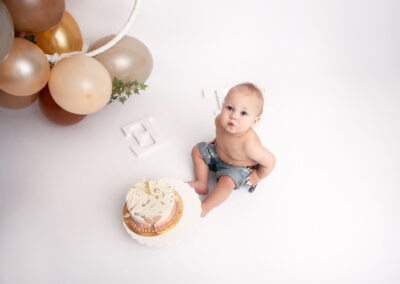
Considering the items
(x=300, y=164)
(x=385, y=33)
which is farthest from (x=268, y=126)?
(x=385, y=33)

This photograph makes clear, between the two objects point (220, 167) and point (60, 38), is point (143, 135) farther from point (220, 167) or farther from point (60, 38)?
point (60, 38)

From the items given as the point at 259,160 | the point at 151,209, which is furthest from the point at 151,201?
the point at 259,160

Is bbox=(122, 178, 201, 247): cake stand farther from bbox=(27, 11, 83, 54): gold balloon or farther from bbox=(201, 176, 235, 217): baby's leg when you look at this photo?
bbox=(27, 11, 83, 54): gold balloon

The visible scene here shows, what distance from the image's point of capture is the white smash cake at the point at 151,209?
1251 mm

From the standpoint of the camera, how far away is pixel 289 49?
2.00 meters

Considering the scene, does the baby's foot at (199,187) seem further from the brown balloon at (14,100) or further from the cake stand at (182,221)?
the brown balloon at (14,100)

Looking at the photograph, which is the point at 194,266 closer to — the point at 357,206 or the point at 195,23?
the point at 357,206

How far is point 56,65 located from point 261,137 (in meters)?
0.79

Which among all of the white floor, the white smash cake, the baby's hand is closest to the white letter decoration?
the white floor

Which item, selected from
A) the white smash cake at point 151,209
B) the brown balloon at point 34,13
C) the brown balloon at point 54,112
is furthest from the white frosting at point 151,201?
the brown balloon at point 34,13

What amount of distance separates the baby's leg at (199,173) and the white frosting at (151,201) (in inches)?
5.7

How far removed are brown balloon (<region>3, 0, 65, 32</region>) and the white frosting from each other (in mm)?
606

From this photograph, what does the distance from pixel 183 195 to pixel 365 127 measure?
832 mm

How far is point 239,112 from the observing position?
4.10ft
